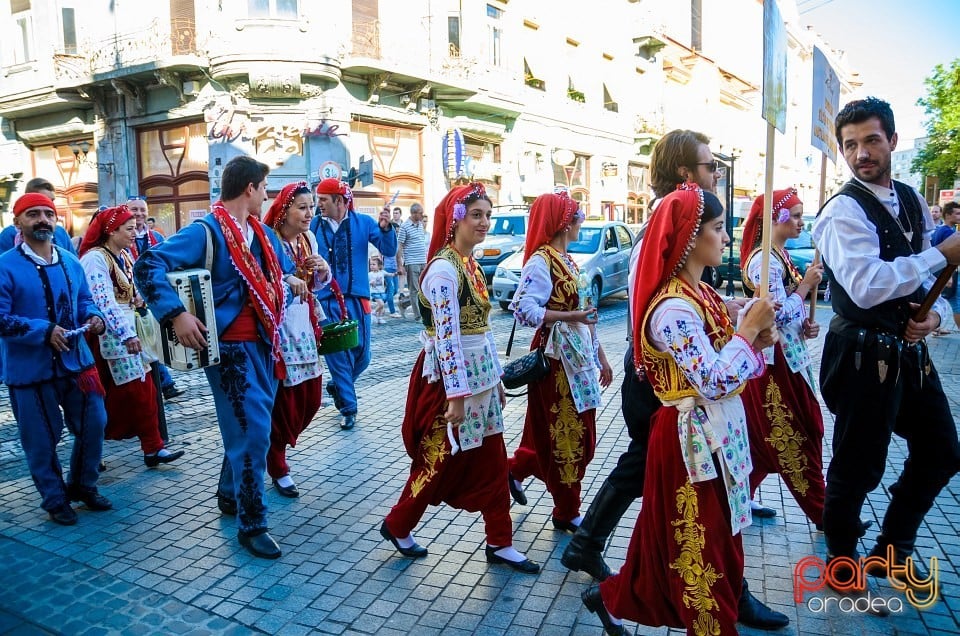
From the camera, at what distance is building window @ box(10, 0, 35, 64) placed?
21.2 metres

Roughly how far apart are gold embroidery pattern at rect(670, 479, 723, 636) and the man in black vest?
3.86ft

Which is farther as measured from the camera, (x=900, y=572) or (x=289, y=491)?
(x=289, y=491)

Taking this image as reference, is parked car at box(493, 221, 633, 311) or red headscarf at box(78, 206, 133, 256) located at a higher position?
red headscarf at box(78, 206, 133, 256)

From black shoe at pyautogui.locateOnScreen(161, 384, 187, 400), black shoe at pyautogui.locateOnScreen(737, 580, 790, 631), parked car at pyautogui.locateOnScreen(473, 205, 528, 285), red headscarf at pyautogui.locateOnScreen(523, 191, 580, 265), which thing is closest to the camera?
black shoe at pyautogui.locateOnScreen(737, 580, 790, 631)

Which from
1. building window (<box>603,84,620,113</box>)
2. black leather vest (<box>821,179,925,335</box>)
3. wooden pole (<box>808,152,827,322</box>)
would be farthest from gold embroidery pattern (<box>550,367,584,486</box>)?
building window (<box>603,84,620,113</box>)

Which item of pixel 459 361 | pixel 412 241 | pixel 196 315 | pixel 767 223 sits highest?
pixel 767 223

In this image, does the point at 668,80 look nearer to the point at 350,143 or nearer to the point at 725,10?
the point at 725,10

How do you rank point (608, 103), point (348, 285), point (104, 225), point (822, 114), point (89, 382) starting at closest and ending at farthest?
1. point (89, 382)
2. point (822, 114)
3. point (104, 225)
4. point (348, 285)
5. point (608, 103)

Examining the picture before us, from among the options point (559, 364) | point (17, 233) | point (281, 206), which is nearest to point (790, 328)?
point (559, 364)

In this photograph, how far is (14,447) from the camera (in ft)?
19.7

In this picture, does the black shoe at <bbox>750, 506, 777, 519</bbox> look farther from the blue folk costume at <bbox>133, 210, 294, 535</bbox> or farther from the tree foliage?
the tree foliage

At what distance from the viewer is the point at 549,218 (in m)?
4.12

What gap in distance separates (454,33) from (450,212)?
1948 cm

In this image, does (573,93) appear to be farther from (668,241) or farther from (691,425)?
(691,425)
